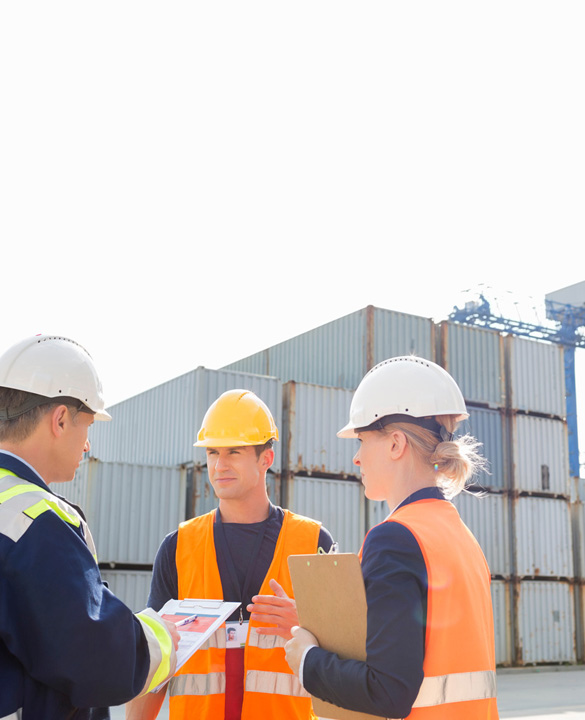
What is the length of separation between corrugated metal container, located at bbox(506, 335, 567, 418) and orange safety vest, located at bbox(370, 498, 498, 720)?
1749 centimetres

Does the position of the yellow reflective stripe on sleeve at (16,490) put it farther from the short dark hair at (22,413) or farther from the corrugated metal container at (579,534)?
the corrugated metal container at (579,534)

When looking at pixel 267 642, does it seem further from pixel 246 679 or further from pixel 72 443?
pixel 72 443

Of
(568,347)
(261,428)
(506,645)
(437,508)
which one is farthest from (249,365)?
(437,508)

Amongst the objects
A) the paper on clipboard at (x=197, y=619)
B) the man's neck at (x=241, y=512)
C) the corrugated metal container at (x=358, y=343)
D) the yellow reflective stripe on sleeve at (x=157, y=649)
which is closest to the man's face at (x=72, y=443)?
the yellow reflective stripe on sleeve at (x=157, y=649)

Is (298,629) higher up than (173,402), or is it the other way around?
(173,402)

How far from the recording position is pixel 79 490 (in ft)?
48.8

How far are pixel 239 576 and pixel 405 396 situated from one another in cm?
129

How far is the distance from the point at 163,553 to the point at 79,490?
12.0m

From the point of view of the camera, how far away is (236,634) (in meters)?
3.27

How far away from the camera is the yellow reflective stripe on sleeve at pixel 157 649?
2211 mm

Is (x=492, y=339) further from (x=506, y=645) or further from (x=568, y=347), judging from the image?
(x=568, y=347)

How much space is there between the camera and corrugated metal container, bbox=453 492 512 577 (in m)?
18.1

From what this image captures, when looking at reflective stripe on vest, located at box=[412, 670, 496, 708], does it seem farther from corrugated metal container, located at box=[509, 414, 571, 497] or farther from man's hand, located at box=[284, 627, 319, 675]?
corrugated metal container, located at box=[509, 414, 571, 497]

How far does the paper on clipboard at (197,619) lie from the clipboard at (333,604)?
1.16 feet
